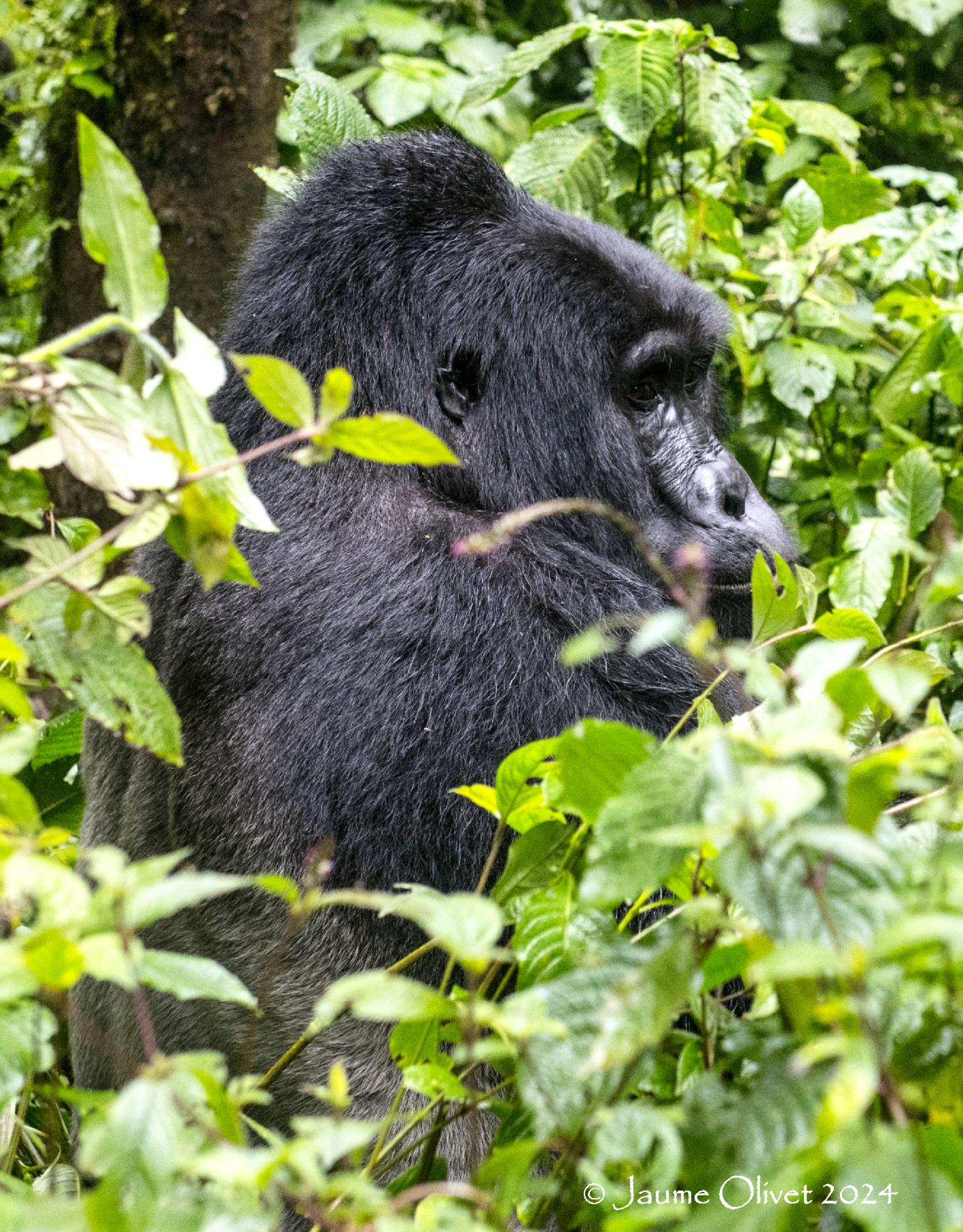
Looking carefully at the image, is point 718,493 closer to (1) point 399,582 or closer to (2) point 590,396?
(2) point 590,396

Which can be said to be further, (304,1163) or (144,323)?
(144,323)

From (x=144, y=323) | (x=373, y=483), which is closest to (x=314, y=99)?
(x=373, y=483)

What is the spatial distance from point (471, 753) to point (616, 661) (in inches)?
10.5

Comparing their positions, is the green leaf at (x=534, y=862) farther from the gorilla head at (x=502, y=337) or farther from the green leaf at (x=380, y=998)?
the gorilla head at (x=502, y=337)

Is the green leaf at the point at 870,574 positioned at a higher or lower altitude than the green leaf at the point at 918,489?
lower

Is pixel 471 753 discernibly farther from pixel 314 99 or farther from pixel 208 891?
pixel 314 99

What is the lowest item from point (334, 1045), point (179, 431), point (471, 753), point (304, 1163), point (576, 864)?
point (334, 1045)

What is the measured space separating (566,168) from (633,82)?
26 cm

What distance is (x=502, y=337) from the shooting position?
2318 millimetres

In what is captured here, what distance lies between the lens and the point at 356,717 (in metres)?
1.87

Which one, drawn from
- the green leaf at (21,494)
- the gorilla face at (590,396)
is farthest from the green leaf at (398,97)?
the green leaf at (21,494)

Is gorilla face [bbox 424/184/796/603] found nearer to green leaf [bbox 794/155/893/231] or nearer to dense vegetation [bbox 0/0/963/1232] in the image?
dense vegetation [bbox 0/0/963/1232]

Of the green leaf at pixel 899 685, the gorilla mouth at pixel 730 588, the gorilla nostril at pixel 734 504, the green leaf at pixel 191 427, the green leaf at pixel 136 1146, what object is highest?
the green leaf at pixel 899 685

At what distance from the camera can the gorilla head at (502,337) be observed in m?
2.22
